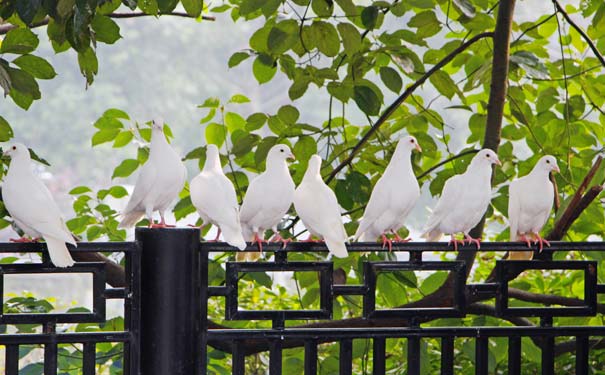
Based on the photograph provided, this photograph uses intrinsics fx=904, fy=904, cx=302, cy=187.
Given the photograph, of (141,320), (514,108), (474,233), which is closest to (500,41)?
(514,108)

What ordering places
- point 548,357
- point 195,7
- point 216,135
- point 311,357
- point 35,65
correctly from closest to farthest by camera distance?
point 311,357, point 548,357, point 195,7, point 35,65, point 216,135

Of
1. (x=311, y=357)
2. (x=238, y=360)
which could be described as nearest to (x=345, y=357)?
(x=311, y=357)

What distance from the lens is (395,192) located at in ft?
7.82

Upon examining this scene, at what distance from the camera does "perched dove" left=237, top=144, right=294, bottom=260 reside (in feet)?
7.25

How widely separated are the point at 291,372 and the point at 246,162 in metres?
0.83

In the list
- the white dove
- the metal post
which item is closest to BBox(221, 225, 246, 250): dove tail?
the metal post

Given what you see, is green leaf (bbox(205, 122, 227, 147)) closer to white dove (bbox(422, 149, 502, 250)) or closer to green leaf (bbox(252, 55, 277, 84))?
green leaf (bbox(252, 55, 277, 84))

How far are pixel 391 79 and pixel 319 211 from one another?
3.06ft

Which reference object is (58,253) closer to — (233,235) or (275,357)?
(233,235)

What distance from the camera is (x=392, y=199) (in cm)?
238

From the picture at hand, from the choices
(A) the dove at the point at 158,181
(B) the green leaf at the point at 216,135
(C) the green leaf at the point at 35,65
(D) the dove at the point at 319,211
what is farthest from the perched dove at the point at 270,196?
(B) the green leaf at the point at 216,135

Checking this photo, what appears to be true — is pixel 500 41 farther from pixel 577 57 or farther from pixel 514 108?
pixel 577 57

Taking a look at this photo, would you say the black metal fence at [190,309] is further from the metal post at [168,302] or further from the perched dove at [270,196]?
the perched dove at [270,196]

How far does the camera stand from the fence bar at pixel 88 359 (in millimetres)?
1782
